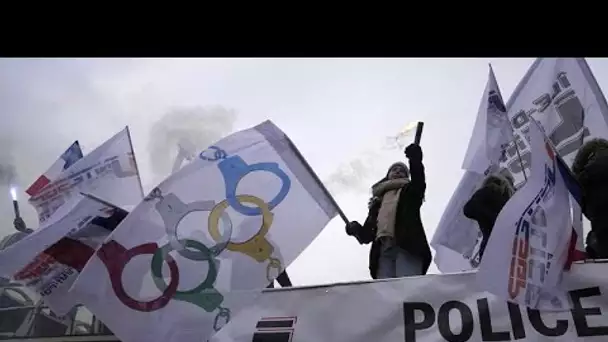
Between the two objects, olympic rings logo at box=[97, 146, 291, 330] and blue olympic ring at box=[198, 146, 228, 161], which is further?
blue olympic ring at box=[198, 146, 228, 161]

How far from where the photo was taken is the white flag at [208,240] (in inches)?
167

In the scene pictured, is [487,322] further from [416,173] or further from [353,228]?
[353,228]

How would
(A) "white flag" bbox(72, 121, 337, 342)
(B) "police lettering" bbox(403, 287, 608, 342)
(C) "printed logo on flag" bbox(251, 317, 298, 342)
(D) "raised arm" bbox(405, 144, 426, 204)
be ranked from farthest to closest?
(D) "raised arm" bbox(405, 144, 426, 204), (A) "white flag" bbox(72, 121, 337, 342), (C) "printed logo on flag" bbox(251, 317, 298, 342), (B) "police lettering" bbox(403, 287, 608, 342)

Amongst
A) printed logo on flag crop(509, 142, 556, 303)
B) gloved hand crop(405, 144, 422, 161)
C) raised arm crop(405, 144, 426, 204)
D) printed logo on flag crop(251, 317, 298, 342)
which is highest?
gloved hand crop(405, 144, 422, 161)

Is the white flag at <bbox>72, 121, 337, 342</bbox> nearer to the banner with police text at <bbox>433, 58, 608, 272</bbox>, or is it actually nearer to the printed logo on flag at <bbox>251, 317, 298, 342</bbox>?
the printed logo on flag at <bbox>251, 317, 298, 342</bbox>

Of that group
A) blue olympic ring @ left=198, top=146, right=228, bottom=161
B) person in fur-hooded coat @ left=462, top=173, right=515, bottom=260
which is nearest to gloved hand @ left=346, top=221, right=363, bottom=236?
person in fur-hooded coat @ left=462, top=173, right=515, bottom=260

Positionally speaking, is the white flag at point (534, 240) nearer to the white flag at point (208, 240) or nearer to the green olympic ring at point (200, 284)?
the white flag at point (208, 240)

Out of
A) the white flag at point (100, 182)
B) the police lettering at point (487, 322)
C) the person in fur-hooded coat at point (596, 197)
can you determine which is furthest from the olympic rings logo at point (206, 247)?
the person in fur-hooded coat at point (596, 197)

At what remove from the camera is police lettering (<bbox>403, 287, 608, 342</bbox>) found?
3715 mm

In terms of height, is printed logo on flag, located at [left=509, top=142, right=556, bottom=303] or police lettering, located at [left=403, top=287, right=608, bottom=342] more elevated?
printed logo on flag, located at [left=509, top=142, right=556, bottom=303]
